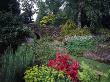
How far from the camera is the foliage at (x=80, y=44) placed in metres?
21.6

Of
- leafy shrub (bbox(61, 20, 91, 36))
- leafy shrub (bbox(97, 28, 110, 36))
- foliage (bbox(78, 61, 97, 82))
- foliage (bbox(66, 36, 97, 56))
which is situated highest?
foliage (bbox(78, 61, 97, 82))

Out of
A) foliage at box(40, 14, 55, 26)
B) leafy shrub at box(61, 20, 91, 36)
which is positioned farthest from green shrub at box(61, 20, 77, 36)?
foliage at box(40, 14, 55, 26)

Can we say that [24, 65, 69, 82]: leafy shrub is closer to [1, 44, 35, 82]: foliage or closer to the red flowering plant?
the red flowering plant

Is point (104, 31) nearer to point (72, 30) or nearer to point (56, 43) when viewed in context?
point (72, 30)

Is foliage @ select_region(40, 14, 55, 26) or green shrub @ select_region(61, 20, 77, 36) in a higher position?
foliage @ select_region(40, 14, 55, 26)

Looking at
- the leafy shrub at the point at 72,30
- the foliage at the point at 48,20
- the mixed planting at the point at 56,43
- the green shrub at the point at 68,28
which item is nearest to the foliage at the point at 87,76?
the mixed planting at the point at 56,43

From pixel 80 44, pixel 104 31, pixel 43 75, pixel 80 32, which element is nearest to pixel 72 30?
pixel 80 32

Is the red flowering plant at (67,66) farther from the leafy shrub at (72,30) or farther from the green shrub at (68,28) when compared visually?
the green shrub at (68,28)

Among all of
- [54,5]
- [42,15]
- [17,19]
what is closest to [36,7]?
[42,15]

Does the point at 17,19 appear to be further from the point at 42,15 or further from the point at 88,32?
the point at 42,15

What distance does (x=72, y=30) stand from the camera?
1179 inches

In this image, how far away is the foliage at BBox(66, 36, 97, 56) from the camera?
70.9 feet

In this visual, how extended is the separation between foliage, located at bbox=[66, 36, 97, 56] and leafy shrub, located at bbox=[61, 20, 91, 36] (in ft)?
7.29

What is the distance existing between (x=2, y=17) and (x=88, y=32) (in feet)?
47.4
